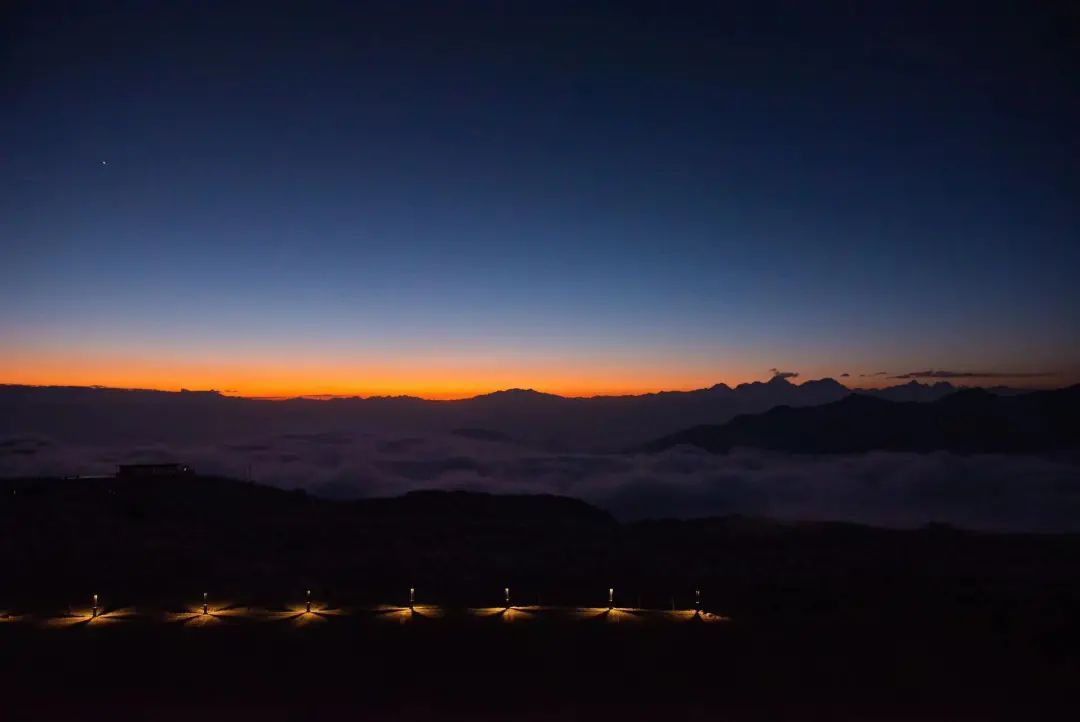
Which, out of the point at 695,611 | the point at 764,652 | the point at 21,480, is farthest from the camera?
the point at 21,480

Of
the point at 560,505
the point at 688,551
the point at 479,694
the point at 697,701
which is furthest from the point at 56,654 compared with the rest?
the point at 560,505

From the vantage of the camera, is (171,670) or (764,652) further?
(764,652)

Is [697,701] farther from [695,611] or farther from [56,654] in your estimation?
[56,654]

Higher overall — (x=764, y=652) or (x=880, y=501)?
(x=764, y=652)

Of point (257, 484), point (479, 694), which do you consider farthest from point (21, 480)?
point (479, 694)

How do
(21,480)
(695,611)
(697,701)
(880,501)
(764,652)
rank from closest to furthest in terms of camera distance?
1. (697,701)
2. (764,652)
3. (695,611)
4. (21,480)
5. (880,501)

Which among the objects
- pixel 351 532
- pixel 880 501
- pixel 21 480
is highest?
pixel 21 480

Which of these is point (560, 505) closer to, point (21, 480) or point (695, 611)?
point (21, 480)
